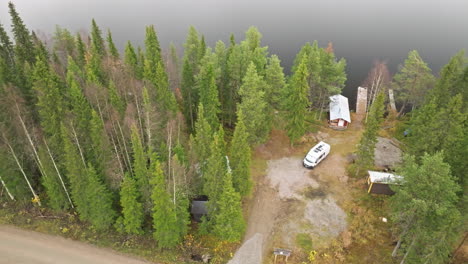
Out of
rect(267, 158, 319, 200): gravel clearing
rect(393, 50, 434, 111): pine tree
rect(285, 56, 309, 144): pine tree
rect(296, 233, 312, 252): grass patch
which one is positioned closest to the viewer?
rect(296, 233, 312, 252): grass patch

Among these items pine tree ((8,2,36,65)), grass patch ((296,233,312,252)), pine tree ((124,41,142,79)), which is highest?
pine tree ((8,2,36,65))

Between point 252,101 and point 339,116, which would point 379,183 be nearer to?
point 339,116

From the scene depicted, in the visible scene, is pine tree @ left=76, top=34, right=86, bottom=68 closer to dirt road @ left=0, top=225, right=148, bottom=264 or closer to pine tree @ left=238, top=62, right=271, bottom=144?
pine tree @ left=238, top=62, right=271, bottom=144

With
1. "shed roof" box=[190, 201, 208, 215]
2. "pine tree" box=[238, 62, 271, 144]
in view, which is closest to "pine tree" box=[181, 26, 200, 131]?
"pine tree" box=[238, 62, 271, 144]

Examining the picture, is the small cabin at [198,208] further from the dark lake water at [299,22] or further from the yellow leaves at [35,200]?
the dark lake water at [299,22]

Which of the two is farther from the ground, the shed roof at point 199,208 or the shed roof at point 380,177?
the shed roof at point 380,177

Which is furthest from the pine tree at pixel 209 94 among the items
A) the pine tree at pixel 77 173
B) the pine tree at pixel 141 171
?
the pine tree at pixel 77 173
